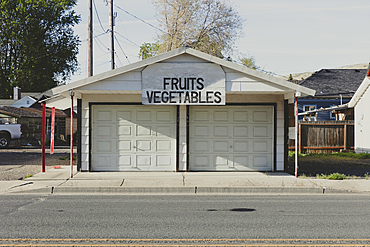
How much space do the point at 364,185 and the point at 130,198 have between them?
23.6ft

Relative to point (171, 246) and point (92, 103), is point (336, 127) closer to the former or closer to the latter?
point (92, 103)

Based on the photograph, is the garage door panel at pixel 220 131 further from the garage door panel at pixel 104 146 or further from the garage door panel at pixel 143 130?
the garage door panel at pixel 104 146

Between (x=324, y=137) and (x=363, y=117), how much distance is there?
2420 mm

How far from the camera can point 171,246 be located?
5.92m

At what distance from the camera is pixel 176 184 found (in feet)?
39.2

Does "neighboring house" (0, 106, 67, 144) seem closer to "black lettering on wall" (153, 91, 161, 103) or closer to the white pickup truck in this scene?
the white pickup truck

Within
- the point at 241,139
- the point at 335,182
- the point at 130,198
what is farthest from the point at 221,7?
the point at 130,198

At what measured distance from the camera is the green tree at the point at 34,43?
50.2m

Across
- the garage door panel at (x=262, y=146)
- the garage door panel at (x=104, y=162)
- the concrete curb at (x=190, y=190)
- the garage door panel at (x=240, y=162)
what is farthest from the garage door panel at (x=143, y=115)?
the garage door panel at (x=262, y=146)

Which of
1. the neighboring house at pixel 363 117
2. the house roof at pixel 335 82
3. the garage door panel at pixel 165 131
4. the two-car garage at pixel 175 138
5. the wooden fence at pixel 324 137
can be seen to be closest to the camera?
the two-car garage at pixel 175 138

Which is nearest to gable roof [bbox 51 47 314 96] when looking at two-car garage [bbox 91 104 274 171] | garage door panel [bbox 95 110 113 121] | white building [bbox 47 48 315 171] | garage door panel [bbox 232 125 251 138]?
white building [bbox 47 48 315 171]

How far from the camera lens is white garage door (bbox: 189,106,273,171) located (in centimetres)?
1476

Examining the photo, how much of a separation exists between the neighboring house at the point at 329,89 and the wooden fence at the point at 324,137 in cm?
1324

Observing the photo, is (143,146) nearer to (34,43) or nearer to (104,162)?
(104,162)
